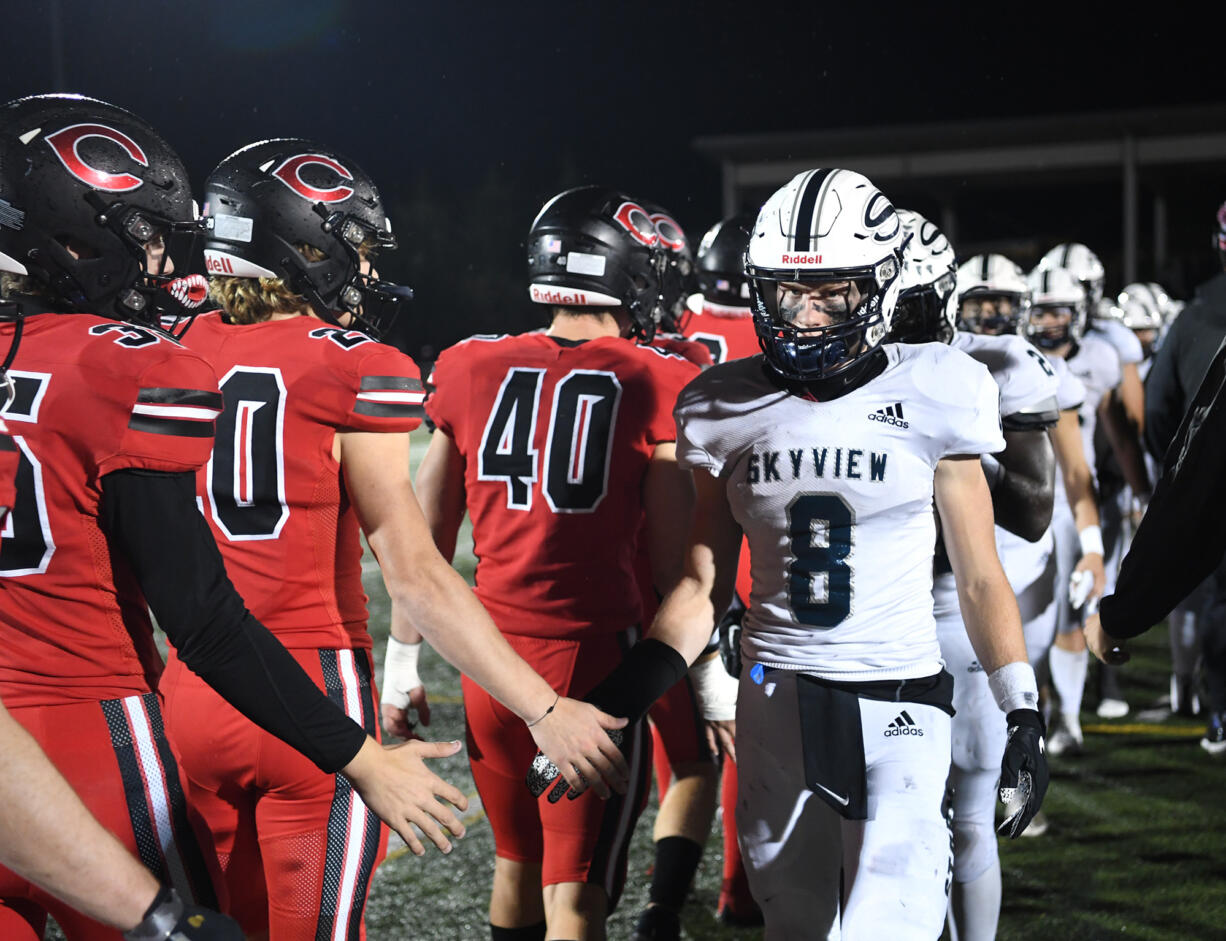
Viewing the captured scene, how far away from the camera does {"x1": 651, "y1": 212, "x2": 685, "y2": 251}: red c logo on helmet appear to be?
374 cm

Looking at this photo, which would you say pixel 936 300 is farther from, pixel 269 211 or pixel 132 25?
pixel 132 25

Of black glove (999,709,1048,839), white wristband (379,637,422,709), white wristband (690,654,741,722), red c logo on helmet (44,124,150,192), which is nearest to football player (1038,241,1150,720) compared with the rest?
white wristband (690,654,741,722)

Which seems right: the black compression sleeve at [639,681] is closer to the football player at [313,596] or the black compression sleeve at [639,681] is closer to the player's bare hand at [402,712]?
the football player at [313,596]

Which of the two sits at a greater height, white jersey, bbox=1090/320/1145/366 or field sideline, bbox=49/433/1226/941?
white jersey, bbox=1090/320/1145/366

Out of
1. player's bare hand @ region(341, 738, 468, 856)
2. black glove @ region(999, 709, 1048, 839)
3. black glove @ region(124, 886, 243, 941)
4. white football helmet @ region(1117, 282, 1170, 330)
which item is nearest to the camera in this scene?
black glove @ region(124, 886, 243, 941)

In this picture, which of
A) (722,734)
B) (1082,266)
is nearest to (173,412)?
(722,734)

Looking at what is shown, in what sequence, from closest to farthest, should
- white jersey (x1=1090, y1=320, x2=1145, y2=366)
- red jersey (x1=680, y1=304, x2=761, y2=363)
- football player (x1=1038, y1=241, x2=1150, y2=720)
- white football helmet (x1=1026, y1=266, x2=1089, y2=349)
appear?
red jersey (x1=680, y1=304, x2=761, y2=363)
football player (x1=1038, y1=241, x2=1150, y2=720)
white football helmet (x1=1026, y1=266, x2=1089, y2=349)
white jersey (x1=1090, y1=320, x2=1145, y2=366)

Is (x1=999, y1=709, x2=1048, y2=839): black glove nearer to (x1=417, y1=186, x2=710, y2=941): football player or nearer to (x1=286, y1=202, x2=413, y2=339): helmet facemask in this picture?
(x1=417, y1=186, x2=710, y2=941): football player

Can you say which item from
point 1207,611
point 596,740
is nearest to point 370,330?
point 596,740

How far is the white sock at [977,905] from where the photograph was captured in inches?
120

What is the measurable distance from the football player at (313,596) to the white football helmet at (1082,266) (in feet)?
16.4

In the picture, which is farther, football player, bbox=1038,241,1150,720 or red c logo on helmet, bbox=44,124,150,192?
football player, bbox=1038,241,1150,720

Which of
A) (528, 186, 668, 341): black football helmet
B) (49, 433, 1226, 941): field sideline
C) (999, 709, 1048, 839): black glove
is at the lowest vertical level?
(49, 433, 1226, 941): field sideline

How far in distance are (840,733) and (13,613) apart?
4.66 feet
